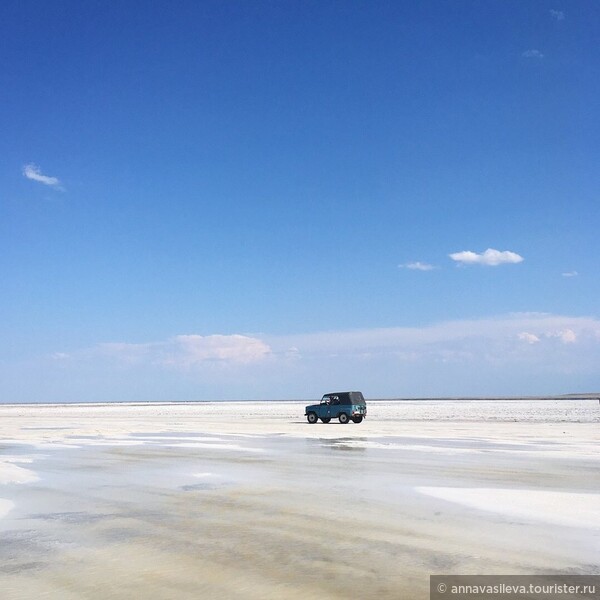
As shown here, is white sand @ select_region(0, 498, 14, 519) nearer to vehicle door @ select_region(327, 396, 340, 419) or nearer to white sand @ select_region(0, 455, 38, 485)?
white sand @ select_region(0, 455, 38, 485)

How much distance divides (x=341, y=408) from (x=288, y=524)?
33.4 meters

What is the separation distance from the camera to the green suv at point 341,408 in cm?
4230

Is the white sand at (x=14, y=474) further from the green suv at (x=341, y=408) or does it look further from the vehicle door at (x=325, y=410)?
the vehicle door at (x=325, y=410)

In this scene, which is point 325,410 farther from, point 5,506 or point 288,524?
point 288,524

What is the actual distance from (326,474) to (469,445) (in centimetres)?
1088

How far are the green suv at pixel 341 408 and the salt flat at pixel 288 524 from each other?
22.0m

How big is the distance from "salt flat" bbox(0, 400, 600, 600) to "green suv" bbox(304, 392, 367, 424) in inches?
868

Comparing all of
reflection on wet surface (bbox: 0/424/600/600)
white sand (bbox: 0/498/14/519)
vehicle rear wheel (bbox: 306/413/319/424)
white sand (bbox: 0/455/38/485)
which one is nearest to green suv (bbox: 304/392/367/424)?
vehicle rear wheel (bbox: 306/413/319/424)

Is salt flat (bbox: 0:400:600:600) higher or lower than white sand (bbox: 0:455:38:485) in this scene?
higher

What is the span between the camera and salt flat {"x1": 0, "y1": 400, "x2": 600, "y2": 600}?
7.16 metres

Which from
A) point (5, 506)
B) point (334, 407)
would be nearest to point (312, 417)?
point (334, 407)

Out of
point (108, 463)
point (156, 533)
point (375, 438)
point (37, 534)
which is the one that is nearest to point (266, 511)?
point (156, 533)

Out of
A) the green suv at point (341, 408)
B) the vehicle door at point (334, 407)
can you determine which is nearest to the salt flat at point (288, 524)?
the green suv at point (341, 408)

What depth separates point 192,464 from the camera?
1897 centimetres
